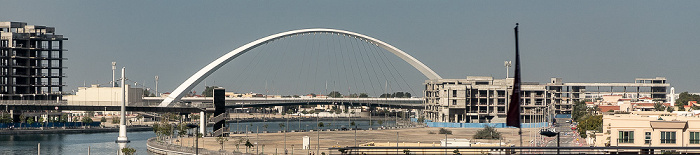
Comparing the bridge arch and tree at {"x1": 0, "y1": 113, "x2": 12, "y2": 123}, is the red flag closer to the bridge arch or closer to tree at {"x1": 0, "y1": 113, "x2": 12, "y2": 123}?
the bridge arch

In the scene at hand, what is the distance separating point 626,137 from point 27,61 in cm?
13148

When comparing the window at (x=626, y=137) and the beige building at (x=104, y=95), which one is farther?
the beige building at (x=104, y=95)

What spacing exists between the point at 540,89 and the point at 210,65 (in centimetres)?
5928

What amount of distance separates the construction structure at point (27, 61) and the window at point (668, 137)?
130268 millimetres

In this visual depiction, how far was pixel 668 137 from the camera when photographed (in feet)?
214

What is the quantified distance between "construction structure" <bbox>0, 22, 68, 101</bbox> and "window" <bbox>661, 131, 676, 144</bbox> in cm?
13027

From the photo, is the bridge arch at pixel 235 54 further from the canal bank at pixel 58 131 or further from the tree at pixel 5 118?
the tree at pixel 5 118

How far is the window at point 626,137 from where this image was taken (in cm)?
6700

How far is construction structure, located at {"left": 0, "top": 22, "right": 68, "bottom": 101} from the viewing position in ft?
565

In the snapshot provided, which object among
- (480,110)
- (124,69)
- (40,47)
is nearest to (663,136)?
(124,69)

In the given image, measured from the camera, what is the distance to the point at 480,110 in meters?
174

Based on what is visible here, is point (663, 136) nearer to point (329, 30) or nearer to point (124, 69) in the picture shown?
point (124, 69)

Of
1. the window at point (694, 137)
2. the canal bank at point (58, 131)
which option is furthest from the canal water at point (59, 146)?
→ the window at point (694, 137)

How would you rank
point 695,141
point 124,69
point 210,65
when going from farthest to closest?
point 210,65 < point 124,69 < point 695,141
